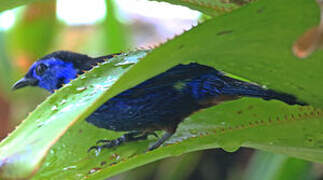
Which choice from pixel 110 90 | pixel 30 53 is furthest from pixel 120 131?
pixel 30 53

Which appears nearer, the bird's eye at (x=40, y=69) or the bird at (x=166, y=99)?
the bird at (x=166, y=99)

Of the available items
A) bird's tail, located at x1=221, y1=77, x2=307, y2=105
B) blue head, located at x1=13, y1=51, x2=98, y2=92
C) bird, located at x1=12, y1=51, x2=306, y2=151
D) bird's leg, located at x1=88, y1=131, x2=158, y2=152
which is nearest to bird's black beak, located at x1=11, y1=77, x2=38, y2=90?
blue head, located at x1=13, y1=51, x2=98, y2=92

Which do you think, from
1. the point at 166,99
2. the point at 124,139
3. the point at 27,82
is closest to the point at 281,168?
the point at 166,99

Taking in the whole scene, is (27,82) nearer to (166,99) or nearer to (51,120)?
(166,99)

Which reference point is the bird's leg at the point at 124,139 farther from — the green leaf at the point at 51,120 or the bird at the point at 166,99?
the green leaf at the point at 51,120

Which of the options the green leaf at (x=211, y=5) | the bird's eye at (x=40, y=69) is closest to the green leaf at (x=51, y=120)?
the green leaf at (x=211, y=5)
